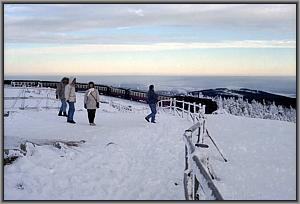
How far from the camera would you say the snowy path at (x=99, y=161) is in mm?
5160

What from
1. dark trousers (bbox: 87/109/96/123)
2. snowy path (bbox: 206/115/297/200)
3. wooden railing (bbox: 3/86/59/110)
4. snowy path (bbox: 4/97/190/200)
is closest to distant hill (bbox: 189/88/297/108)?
snowy path (bbox: 206/115/297/200)

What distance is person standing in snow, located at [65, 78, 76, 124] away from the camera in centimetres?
589

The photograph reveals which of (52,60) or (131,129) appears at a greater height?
(52,60)

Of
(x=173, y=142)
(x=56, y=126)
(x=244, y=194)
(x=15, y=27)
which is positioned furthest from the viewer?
(x=173, y=142)

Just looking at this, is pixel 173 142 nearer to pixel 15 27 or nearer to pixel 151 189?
pixel 151 189

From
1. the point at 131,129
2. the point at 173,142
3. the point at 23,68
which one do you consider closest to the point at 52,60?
the point at 23,68

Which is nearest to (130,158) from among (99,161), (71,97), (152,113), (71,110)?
(99,161)

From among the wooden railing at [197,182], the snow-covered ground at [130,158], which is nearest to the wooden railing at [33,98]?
the snow-covered ground at [130,158]

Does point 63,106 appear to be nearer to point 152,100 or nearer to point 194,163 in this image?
point 152,100

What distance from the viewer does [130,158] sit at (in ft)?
19.5

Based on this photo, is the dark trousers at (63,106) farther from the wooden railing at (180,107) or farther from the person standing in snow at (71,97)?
the wooden railing at (180,107)

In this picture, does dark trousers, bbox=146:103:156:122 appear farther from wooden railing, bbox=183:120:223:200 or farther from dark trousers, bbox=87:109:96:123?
wooden railing, bbox=183:120:223:200

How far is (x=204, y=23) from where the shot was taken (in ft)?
18.5

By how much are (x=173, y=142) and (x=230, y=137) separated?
33.2 inches
